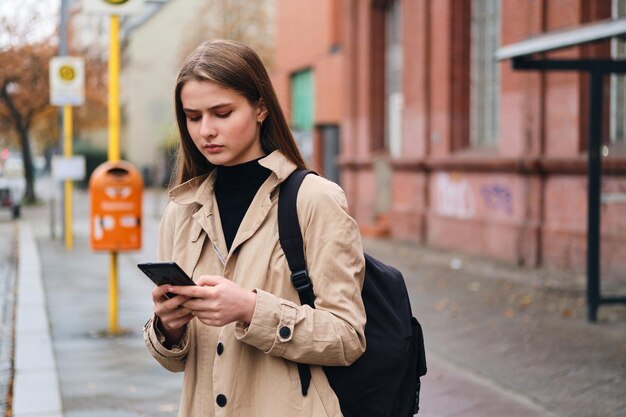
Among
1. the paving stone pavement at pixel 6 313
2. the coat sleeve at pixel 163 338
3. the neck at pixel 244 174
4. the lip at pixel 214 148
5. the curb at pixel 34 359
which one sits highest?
the lip at pixel 214 148

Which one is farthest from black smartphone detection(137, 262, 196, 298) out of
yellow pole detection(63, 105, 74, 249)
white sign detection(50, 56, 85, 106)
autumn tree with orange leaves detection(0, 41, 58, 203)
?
autumn tree with orange leaves detection(0, 41, 58, 203)

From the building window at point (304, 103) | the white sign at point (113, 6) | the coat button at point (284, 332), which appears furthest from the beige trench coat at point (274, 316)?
the building window at point (304, 103)

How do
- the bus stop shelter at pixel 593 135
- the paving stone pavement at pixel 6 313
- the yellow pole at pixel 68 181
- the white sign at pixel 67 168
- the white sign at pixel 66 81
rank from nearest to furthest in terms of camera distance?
1. the paving stone pavement at pixel 6 313
2. the bus stop shelter at pixel 593 135
3. the white sign at pixel 66 81
4. the white sign at pixel 67 168
5. the yellow pole at pixel 68 181

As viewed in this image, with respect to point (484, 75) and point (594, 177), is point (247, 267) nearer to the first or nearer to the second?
point (594, 177)

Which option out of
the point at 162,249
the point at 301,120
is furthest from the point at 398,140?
the point at 162,249

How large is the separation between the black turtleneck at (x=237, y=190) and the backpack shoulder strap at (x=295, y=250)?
12cm

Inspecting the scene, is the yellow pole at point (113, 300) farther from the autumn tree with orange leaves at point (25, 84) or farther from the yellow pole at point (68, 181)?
the autumn tree with orange leaves at point (25, 84)

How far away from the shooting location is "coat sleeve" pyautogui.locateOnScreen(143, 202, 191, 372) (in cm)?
243

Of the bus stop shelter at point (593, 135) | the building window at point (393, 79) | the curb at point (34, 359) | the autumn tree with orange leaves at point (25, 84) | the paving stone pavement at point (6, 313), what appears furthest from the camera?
the autumn tree with orange leaves at point (25, 84)

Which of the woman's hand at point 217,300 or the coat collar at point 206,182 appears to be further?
the coat collar at point 206,182

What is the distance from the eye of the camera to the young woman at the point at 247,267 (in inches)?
87.4

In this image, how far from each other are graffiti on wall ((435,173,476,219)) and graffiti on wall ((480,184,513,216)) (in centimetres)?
45

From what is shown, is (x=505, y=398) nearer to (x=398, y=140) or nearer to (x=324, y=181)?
(x=324, y=181)

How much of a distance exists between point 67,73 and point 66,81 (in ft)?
0.48
